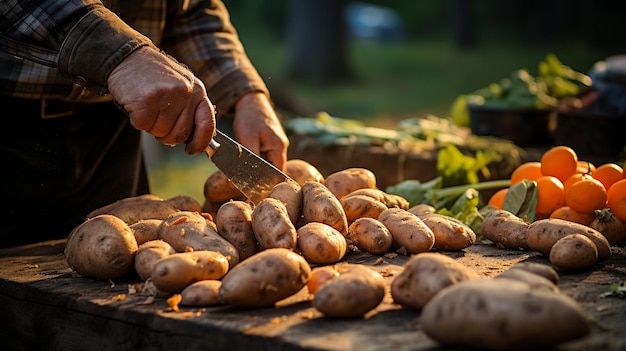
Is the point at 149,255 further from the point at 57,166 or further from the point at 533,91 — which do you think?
the point at 533,91

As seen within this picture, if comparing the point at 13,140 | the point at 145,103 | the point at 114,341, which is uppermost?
the point at 145,103

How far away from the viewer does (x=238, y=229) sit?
8.64ft

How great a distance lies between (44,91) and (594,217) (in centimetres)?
218

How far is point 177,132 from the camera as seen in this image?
263 centimetres

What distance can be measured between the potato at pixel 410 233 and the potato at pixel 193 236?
549 millimetres

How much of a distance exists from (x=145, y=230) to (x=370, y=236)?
2.42 feet

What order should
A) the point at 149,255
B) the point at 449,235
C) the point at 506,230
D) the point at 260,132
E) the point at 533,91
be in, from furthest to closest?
the point at 533,91 → the point at 260,132 → the point at 506,230 → the point at 449,235 → the point at 149,255

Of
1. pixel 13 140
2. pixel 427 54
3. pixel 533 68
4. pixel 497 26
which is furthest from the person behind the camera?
pixel 497 26

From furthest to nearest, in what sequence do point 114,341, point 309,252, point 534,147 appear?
point 534,147
point 309,252
point 114,341

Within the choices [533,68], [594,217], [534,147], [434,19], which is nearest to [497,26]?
[434,19]

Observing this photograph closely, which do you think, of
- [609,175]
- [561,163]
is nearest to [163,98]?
[561,163]

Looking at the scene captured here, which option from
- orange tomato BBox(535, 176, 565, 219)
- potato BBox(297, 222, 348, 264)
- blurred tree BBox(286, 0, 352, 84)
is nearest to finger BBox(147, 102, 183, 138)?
potato BBox(297, 222, 348, 264)

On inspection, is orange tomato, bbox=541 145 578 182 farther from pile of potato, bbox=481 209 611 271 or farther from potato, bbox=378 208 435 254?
A: potato, bbox=378 208 435 254

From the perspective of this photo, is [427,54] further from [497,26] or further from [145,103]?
[145,103]
